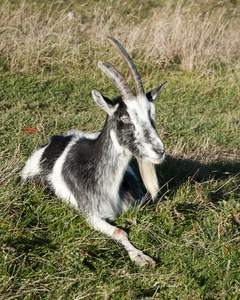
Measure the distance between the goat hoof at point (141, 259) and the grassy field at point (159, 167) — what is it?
0.04m

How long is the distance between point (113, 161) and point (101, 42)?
4.12 m

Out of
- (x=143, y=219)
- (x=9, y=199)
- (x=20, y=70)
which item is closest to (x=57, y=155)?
(x=9, y=199)

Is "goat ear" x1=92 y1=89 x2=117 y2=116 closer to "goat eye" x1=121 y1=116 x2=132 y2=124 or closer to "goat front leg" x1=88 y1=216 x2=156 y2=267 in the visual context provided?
"goat eye" x1=121 y1=116 x2=132 y2=124

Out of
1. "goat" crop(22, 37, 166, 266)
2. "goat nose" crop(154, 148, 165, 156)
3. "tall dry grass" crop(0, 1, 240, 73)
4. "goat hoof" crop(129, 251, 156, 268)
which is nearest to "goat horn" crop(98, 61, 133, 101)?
"goat" crop(22, 37, 166, 266)

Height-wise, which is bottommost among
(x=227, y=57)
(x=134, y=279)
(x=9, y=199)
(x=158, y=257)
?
(x=227, y=57)

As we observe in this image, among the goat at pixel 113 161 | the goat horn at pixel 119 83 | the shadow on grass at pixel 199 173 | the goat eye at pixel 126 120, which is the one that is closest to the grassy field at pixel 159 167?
the shadow on grass at pixel 199 173

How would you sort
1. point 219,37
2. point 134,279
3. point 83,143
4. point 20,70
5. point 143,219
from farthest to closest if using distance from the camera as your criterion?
1. point 219,37
2. point 20,70
3. point 83,143
4. point 143,219
5. point 134,279

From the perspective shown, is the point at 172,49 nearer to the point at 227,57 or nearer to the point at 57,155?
the point at 227,57

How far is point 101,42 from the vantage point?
22.4 feet

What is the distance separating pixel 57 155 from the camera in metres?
3.76

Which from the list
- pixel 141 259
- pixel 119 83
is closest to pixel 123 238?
pixel 141 259

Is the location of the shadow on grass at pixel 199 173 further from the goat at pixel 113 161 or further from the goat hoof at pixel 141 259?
the goat hoof at pixel 141 259

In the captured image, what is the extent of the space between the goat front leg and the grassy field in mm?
55

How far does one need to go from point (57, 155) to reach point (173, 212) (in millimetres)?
1292
